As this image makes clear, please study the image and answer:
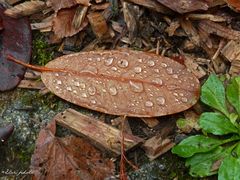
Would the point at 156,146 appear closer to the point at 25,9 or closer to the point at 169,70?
the point at 169,70

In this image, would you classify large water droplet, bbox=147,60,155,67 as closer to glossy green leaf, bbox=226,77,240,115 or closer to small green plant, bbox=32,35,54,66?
glossy green leaf, bbox=226,77,240,115

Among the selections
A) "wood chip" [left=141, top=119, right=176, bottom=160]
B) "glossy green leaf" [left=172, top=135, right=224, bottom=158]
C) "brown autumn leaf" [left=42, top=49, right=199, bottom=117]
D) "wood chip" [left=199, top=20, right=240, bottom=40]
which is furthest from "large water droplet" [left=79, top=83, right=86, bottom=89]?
"wood chip" [left=199, top=20, right=240, bottom=40]

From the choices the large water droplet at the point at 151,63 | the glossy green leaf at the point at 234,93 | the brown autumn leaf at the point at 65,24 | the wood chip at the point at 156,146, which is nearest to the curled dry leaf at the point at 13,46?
the brown autumn leaf at the point at 65,24

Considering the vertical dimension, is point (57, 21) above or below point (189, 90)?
above

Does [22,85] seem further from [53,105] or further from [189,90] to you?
[189,90]

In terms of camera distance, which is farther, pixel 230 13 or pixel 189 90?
pixel 230 13

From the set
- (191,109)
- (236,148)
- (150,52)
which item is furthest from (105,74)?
(236,148)

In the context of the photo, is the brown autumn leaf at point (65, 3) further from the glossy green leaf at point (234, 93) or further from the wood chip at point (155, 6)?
the glossy green leaf at point (234, 93)

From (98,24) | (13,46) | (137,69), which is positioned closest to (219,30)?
(137,69)
